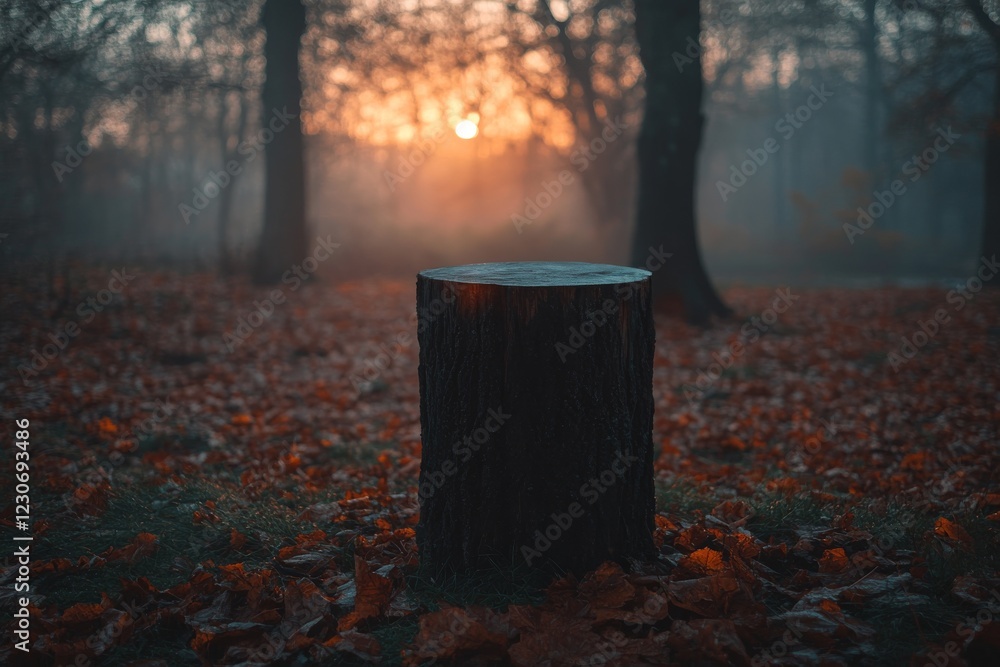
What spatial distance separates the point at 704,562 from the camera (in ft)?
8.81

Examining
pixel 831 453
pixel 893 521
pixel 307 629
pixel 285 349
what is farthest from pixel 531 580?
pixel 285 349

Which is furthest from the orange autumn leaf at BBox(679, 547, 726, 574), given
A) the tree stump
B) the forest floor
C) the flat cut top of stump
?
the flat cut top of stump

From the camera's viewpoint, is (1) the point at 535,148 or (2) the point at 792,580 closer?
(2) the point at 792,580

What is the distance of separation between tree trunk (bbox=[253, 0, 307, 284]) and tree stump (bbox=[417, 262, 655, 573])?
38.3ft

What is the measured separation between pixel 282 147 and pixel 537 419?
1278cm

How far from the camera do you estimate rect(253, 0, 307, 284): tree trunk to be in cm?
1339

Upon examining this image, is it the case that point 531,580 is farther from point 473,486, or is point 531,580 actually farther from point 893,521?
point 893,521

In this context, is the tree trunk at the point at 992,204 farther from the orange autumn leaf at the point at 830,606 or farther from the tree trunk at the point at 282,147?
the orange autumn leaf at the point at 830,606

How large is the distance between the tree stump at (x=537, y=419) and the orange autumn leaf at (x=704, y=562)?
20 centimetres

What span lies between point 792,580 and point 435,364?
1659 mm

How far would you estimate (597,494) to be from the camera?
8.86 ft

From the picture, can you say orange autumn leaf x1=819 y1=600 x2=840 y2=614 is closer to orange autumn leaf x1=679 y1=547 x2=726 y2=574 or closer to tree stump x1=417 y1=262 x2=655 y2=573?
orange autumn leaf x1=679 y1=547 x2=726 y2=574

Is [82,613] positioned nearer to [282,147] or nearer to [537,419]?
[537,419]

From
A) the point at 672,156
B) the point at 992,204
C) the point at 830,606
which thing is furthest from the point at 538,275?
the point at 992,204
